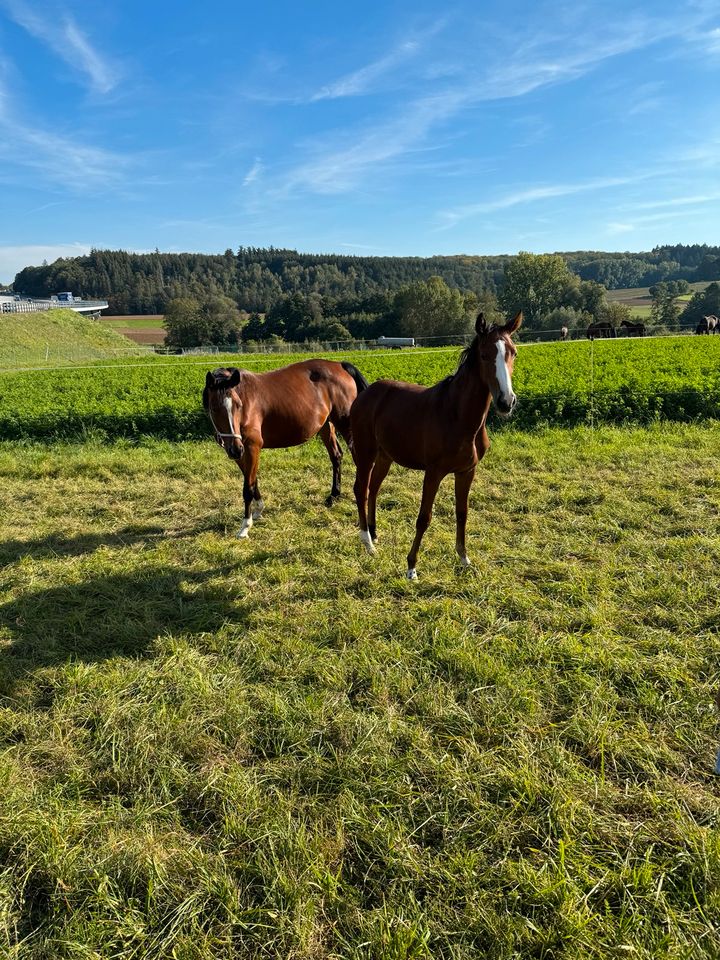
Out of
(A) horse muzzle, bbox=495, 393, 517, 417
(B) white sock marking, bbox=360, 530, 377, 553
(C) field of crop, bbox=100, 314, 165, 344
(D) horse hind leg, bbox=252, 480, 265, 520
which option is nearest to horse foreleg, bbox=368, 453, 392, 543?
(B) white sock marking, bbox=360, 530, 377, 553

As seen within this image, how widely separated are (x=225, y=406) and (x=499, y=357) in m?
3.13

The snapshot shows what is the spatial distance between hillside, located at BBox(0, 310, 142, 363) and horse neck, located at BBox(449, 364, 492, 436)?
3927 cm

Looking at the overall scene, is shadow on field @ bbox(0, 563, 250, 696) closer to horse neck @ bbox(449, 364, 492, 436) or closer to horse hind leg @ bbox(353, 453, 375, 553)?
horse hind leg @ bbox(353, 453, 375, 553)

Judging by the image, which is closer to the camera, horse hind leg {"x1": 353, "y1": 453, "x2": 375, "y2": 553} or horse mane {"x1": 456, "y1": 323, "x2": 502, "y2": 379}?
horse mane {"x1": 456, "y1": 323, "x2": 502, "y2": 379}

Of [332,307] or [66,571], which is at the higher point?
[332,307]

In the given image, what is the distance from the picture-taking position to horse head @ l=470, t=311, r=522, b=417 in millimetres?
3621

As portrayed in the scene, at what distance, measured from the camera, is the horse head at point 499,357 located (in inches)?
143

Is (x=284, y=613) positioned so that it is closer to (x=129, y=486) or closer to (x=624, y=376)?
(x=129, y=486)

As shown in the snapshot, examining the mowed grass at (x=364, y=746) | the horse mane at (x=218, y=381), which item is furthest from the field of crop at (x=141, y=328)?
the mowed grass at (x=364, y=746)

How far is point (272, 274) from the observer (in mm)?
130625

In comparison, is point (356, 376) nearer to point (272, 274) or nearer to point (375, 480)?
point (375, 480)

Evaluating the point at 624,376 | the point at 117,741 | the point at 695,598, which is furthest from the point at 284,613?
the point at 624,376

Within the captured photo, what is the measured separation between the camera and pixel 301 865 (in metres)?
2.12

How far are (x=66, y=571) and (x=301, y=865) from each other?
168 inches
